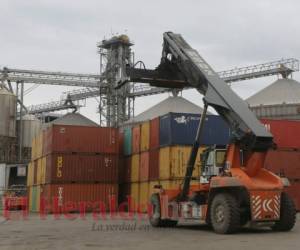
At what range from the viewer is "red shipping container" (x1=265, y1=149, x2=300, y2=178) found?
27031 mm

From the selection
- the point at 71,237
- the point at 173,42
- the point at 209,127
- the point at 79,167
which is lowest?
the point at 71,237

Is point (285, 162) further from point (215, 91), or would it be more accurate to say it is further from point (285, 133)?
point (215, 91)

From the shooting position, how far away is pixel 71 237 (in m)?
15.3

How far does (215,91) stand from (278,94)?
136ft

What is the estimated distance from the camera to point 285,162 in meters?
27.4

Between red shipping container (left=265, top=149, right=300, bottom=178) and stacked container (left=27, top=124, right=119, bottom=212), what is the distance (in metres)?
8.82

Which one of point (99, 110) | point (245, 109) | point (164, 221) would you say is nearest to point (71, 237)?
point (164, 221)

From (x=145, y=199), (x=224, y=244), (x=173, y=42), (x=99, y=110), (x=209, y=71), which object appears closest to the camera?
(x=224, y=244)

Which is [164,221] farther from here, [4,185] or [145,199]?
[4,185]

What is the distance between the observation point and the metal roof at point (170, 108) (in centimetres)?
6089

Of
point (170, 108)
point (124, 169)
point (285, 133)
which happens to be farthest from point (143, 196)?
point (170, 108)

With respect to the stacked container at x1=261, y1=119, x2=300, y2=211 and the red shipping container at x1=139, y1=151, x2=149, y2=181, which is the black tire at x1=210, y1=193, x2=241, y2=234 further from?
the red shipping container at x1=139, y1=151, x2=149, y2=181

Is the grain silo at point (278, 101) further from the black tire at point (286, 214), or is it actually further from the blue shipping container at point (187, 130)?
the black tire at point (286, 214)

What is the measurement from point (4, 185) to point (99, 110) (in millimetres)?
18898
